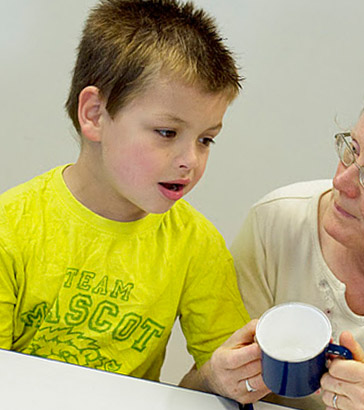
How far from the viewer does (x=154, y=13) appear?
0.99m

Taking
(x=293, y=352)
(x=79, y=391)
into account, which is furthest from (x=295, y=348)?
(x=79, y=391)

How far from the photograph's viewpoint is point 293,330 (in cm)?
83

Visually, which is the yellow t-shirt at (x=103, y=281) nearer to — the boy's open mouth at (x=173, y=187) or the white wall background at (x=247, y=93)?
the boy's open mouth at (x=173, y=187)

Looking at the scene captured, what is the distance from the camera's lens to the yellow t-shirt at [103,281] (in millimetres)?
1029

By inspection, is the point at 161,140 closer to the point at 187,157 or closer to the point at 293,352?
the point at 187,157

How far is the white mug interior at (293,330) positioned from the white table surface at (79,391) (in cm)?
13

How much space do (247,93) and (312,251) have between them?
0.59 metres

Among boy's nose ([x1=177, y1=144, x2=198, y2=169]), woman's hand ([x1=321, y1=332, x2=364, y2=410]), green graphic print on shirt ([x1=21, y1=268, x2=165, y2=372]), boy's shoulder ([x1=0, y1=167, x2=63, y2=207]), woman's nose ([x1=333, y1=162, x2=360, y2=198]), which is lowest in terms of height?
green graphic print on shirt ([x1=21, y1=268, x2=165, y2=372])

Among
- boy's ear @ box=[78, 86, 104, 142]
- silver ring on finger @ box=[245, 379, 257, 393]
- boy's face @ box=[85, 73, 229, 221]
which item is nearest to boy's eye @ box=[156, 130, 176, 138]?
boy's face @ box=[85, 73, 229, 221]

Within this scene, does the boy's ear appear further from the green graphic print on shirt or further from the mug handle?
the mug handle

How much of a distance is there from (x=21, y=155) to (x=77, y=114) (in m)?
0.73

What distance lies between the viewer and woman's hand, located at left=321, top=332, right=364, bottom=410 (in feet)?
2.59

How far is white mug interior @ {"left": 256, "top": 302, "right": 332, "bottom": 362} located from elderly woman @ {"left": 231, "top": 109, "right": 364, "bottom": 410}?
0.22 m

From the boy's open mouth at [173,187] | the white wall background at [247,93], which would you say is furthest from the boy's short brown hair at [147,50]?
the white wall background at [247,93]
